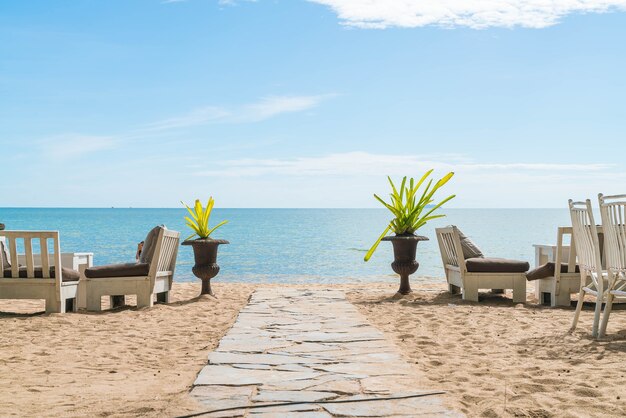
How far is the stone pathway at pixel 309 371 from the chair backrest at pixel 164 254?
1786 mm

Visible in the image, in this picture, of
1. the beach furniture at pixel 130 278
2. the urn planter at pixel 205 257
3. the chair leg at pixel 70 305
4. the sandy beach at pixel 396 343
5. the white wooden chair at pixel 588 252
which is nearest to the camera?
the sandy beach at pixel 396 343

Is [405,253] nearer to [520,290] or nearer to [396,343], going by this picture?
[520,290]

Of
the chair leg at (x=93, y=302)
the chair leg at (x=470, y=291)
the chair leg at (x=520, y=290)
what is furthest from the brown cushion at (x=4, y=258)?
the chair leg at (x=520, y=290)

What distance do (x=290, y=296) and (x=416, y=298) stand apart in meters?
1.61

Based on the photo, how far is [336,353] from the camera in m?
4.47

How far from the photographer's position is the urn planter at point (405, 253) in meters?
8.75

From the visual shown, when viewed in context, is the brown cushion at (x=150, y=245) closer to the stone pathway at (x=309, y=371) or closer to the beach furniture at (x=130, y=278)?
the beach furniture at (x=130, y=278)

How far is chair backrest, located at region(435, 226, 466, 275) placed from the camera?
7996mm

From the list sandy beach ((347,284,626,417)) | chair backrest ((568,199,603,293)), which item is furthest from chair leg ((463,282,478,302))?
chair backrest ((568,199,603,293))

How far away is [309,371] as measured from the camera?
3910 millimetres

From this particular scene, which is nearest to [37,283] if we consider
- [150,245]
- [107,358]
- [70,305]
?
[70,305]

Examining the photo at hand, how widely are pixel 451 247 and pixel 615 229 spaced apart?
3.70 meters

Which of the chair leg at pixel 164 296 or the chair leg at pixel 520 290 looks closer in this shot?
the chair leg at pixel 520 290

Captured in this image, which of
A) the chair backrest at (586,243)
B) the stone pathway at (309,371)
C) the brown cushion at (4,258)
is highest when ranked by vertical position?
the chair backrest at (586,243)
